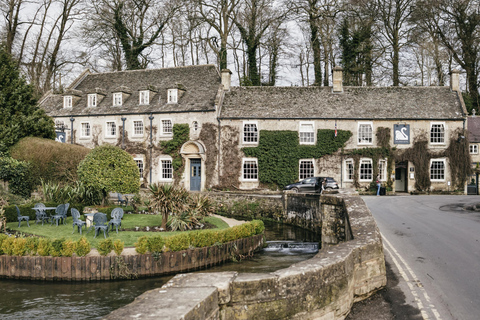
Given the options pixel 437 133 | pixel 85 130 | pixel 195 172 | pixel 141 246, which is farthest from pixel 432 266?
pixel 85 130

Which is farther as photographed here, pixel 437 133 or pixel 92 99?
pixel 92 99

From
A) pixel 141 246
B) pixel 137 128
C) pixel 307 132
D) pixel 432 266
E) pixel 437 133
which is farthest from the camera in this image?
pixel 137 128

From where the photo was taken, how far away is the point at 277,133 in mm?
30828

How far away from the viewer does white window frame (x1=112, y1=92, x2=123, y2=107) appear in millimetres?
34156

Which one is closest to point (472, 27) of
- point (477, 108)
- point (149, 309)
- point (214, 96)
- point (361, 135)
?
point (477, 108)

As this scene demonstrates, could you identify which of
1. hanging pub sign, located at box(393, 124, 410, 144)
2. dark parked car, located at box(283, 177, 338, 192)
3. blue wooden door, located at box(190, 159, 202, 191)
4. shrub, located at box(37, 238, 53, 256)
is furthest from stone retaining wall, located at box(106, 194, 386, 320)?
hanging pub sign, located at box(393, 124, 410, 144)

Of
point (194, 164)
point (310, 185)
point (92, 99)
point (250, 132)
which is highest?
point (92, 99)

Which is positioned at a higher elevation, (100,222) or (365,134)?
(365,134)

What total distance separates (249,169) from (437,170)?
1454cm

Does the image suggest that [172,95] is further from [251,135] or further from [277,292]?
[277,292]

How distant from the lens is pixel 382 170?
30.9m

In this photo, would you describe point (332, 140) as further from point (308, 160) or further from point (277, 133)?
point (277, 133)

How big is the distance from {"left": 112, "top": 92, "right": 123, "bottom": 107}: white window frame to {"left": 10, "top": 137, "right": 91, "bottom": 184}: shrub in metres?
12.0

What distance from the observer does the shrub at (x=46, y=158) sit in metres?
21.6
